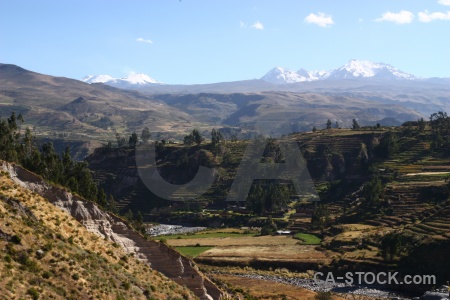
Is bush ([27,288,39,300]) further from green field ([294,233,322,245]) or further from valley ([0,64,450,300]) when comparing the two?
green field ([294,233,322,245])

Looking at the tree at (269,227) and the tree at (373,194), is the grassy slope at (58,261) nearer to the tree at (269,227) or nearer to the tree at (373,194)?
the tree at (269,227)

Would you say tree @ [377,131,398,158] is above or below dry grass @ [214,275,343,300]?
above

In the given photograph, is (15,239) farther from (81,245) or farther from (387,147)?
(387,147)

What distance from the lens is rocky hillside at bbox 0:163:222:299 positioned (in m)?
31.7

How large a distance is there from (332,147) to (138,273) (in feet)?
436

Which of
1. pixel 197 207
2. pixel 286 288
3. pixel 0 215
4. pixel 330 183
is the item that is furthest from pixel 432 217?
pixel 0 215

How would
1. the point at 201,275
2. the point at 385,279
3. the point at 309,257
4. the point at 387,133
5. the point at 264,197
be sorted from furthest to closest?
the point at 387,133 < the point at 264,197 < the point at 309,257 < the point at 385,279 < the point at 201,275

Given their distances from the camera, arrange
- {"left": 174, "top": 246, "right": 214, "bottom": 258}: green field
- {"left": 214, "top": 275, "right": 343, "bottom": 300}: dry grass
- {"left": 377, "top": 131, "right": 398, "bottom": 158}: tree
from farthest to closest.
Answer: {"left": 377, "top": 131, "right": 398, "bottom": 158}: tree → {"left": 174, "top": 246, "right": 214, "bottom": 258}: green field → {"left": 214, "top": 275, "right": 343, "bottom": 300}: dry grass

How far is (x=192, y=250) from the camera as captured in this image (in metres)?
92.4

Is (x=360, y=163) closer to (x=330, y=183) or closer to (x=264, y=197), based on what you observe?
(x=330, y=183)

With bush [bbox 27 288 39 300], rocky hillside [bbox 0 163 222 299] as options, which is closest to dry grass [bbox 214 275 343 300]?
rocky hillside [bbox 0 163 222 299]

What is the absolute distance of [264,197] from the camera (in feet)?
427

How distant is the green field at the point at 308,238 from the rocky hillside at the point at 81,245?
182 feet

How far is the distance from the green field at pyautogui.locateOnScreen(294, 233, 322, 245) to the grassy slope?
59.2 meters
